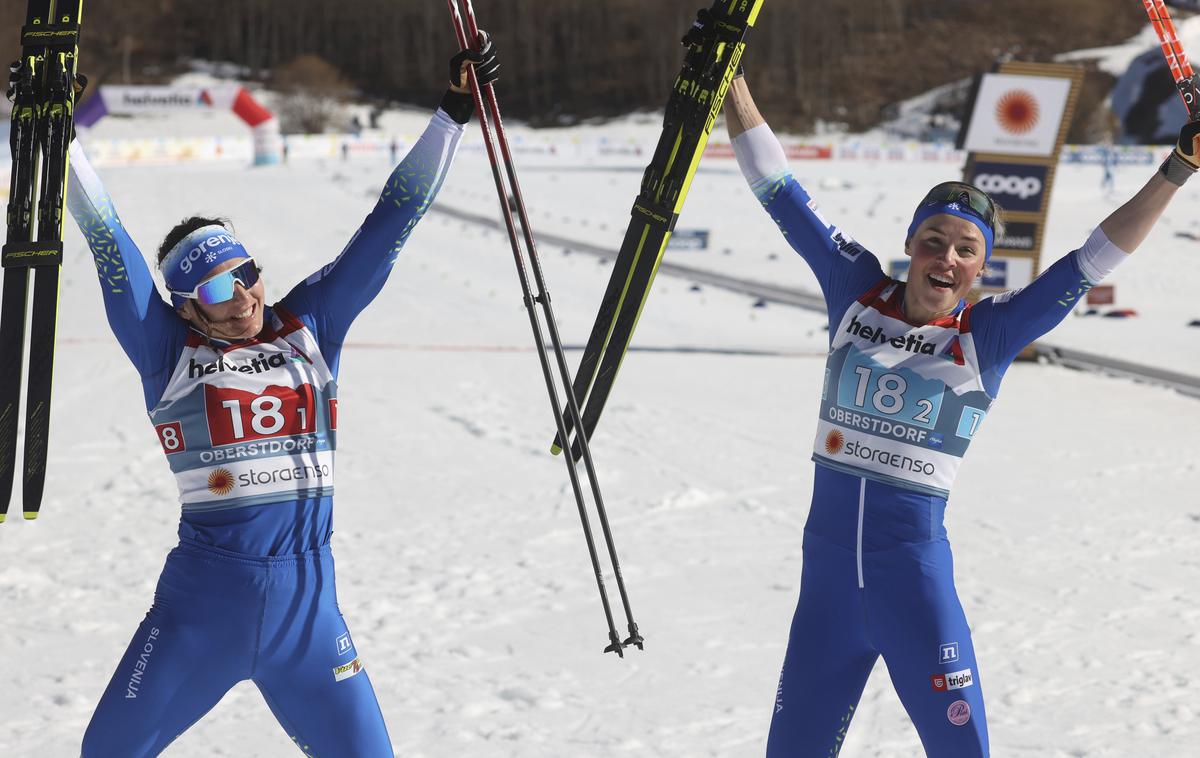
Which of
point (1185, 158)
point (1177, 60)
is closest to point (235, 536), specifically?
point (1185, 158)

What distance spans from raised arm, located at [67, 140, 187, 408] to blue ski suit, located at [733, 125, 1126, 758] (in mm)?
1809

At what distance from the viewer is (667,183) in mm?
3881

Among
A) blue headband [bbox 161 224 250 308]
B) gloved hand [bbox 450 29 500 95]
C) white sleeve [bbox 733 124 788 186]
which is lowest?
blue headband [bbox 161 224 250 308]

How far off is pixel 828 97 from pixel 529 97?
22.4 m

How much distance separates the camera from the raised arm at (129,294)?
3.11 m

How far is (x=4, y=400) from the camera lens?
333cm

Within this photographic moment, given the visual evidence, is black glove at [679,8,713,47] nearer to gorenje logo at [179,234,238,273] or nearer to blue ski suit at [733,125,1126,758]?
blue ski suit at [733,125,1126,758]

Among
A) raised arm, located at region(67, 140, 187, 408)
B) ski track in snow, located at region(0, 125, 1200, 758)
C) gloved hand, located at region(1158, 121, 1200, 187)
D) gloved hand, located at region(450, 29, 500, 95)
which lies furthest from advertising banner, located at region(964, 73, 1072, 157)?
raised arm, located at region(67, 140, 187, 408)

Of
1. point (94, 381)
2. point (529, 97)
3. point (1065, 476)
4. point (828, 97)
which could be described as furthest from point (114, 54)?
point (1065, 476)

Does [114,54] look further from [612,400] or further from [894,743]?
[894,743]

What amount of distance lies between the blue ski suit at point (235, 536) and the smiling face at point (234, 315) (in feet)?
0.10

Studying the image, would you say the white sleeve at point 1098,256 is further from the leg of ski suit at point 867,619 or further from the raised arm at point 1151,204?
the leg of ski suit at point 867,619

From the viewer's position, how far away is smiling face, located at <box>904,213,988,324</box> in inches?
127

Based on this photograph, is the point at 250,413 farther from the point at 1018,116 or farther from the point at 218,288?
the point at 1018,116
